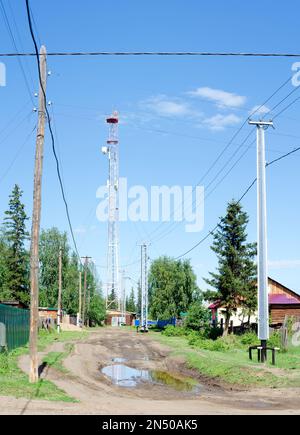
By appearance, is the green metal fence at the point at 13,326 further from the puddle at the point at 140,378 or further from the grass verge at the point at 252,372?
the grass verge at the point at 252,372

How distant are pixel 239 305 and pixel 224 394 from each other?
99.9ft

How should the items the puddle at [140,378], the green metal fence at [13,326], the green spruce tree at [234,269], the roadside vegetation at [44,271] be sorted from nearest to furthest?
1. the puddle at [140,378]
2. the green metal fence at [13,326]
3. the green spruce tree at [234,269]
4. the roadside vegetation at [44,271]

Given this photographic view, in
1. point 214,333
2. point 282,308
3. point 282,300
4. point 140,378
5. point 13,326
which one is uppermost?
point 282,300

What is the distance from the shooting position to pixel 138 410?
41.7 ft

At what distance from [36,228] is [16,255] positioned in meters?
51.9

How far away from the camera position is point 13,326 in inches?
1163

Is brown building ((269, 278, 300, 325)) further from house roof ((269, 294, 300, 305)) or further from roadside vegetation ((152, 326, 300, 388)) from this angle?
roadside vegetation ((152, 326, 300, 388))

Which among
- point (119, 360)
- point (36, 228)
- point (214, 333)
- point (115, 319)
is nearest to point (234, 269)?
point (214, 333)

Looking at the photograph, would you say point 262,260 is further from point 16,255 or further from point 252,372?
point 16,255

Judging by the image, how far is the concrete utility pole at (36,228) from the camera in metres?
17.1

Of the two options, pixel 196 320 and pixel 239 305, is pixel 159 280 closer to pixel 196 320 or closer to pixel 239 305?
pixel 196 320

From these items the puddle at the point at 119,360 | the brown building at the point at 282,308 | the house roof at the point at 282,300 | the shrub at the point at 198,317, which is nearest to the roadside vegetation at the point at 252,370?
the puddle at the point at 119,360

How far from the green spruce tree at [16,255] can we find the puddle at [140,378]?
42216 millimetres
